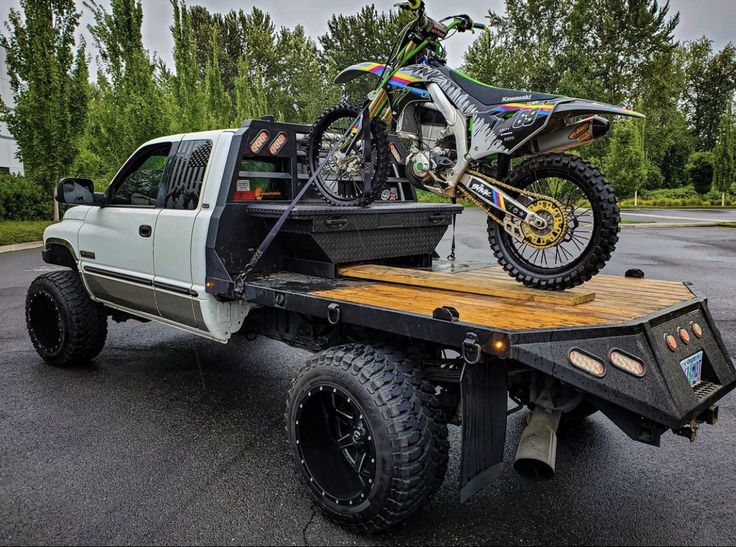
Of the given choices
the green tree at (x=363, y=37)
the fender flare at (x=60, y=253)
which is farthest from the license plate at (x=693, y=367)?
the green tree at (x=363, y=37)

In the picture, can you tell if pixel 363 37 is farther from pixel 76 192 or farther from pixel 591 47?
pixel 76 192

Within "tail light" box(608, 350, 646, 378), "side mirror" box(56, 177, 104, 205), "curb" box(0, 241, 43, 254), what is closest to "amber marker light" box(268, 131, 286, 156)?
"side mirror" box(56, 177, 104, 205)

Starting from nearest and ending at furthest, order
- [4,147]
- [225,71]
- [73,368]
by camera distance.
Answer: [73,368]
[4,147]
[225,71]

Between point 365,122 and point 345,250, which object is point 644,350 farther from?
point 365,122

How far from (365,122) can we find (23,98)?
50.2ft

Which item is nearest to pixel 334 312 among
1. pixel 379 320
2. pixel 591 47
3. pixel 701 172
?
pixel 379 320

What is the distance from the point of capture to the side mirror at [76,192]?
4352 millimetres

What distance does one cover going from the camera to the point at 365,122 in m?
4.06

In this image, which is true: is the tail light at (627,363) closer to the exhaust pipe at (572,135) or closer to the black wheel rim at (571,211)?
the black wheel rim at (571,211)

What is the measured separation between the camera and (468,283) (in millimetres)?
3260

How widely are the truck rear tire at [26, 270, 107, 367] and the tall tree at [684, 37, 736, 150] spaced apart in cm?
5136

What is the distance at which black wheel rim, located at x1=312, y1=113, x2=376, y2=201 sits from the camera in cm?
423

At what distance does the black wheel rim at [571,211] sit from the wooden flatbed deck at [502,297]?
192mm

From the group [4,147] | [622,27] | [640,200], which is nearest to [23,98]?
[4,147]
